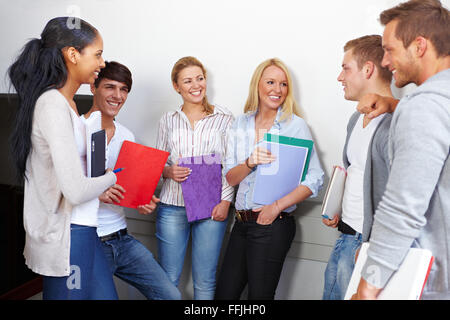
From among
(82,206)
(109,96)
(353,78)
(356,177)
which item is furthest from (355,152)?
(109,96)

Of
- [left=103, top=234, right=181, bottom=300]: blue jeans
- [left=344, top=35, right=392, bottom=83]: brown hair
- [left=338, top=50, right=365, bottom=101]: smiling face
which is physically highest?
[left=344, top=35, right=392, bottom=83]: brown hair

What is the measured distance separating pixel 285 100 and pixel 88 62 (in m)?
Answer: 0.87

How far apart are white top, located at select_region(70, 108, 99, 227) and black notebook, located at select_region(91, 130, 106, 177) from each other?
0.13 ft

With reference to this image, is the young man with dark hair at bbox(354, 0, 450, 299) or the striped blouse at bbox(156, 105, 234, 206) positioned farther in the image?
the striped blouse at bbox(156, 105, 234, 206)

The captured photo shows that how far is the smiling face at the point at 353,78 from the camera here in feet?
4.50

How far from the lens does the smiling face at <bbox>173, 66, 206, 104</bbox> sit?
1829 millimetres

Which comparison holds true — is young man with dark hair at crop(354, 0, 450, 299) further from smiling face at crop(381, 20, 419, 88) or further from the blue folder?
the blue folder

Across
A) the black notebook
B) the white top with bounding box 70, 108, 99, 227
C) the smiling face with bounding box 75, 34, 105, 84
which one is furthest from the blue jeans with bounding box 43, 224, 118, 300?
the smiling face with bounding box 75, 34, 105, 84

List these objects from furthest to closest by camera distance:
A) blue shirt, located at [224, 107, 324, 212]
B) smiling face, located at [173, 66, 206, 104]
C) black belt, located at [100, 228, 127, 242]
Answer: smiling face, located at [173, 66, 206, 104] < blue shirt, located at [224, 107, 324, 212] < black belt, located at [100, 228, 127, 242]

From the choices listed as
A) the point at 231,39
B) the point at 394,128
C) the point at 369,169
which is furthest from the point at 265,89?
the point at 394,128

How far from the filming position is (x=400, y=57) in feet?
3.11

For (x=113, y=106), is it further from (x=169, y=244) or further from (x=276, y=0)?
(x=276, y=0)

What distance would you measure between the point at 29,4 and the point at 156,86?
3.36ft
